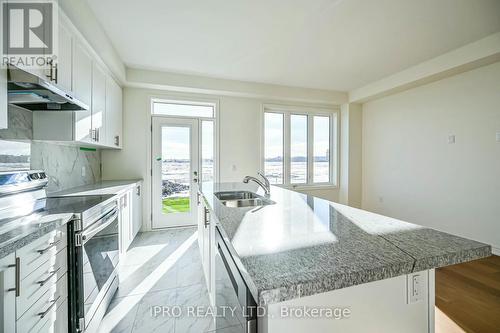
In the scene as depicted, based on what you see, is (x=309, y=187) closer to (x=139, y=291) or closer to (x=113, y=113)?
(x=139, y=291)

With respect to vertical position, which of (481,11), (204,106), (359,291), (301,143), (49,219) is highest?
(481,11)

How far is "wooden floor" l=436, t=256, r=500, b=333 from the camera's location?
62.5 inches

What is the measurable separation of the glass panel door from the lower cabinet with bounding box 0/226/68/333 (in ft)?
8.56

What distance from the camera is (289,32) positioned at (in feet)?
8.34

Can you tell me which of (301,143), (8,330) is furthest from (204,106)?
(8,330)

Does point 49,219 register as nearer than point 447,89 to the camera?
Yes

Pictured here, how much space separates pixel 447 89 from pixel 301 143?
251 cm

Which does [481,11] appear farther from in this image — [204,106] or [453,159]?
[204,106]

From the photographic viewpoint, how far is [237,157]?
165 inches

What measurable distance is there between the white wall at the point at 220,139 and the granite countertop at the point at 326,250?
3042 millimetres

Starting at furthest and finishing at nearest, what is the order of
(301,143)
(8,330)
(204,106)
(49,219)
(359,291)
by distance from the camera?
(301,143) < (204,106) < (49,219) < (8,330) < (359,291)

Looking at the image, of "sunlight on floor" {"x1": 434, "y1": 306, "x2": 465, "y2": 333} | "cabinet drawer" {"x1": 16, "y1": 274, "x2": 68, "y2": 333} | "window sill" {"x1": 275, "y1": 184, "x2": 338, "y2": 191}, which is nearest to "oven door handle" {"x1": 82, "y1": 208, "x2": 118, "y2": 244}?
"cabinet drawer" {"x1": 16, "y1": 274, "x2": 68, "y2": 333}

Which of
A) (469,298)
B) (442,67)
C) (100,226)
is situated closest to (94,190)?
(100,226)

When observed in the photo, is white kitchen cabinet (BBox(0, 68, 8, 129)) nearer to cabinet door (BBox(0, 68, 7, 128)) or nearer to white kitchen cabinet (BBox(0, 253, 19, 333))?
cabinet door (BBox(0, 68, 7, 128))
